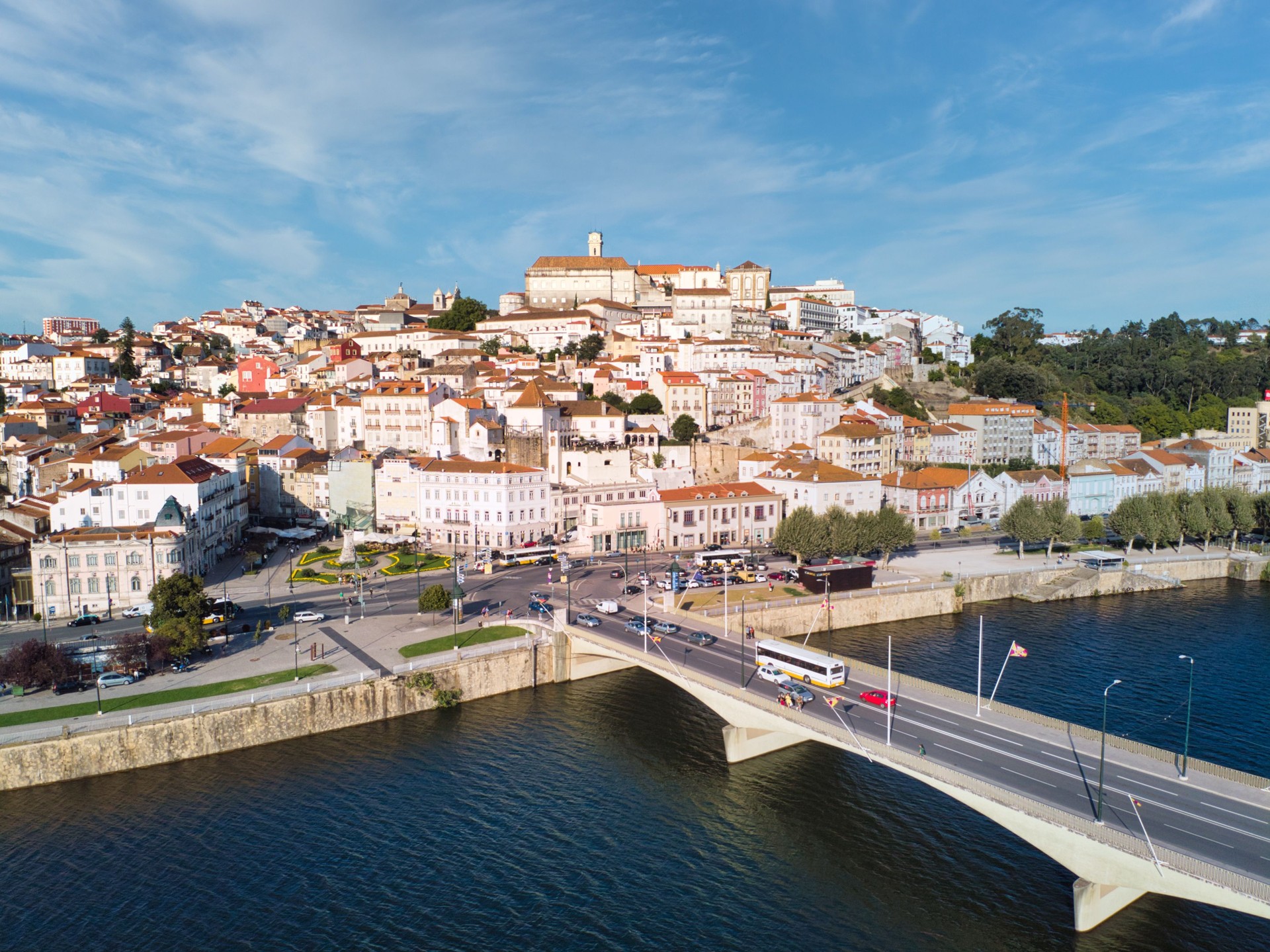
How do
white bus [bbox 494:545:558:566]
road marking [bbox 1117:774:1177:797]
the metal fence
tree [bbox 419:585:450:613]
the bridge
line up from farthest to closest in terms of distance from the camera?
white bus [bbox 494:545:558:566], tree [bbox 419:585:450:613], the metal fence, road marking [bbox 1117:774:1177:797], the bridge

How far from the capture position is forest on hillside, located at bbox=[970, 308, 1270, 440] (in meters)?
117

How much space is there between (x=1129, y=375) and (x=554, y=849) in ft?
447

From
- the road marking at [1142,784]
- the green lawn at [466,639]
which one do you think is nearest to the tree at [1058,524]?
the green lawn at [466,639]

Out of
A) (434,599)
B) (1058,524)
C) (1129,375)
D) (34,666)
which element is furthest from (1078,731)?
(1129,375)

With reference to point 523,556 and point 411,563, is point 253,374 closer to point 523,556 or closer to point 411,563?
point 411,563

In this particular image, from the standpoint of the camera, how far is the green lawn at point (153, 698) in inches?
1239

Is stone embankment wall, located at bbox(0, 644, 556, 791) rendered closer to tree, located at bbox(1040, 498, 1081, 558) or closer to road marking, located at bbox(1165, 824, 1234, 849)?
road marking, located at bbox(1165, 824, 1234, 849)

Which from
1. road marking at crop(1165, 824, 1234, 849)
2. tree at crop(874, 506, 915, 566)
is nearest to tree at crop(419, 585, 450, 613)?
tree at crop(874, 506, 915, 566)

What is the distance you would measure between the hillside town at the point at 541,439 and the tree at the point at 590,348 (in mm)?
515

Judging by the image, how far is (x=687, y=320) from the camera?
118 meters

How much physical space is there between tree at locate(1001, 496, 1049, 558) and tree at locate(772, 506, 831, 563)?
17336mm

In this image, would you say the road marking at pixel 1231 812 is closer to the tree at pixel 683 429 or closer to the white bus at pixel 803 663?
the white bus at pixel 803 663

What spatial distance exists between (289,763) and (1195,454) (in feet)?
329

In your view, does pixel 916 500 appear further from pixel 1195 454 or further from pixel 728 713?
pixel 728 713
